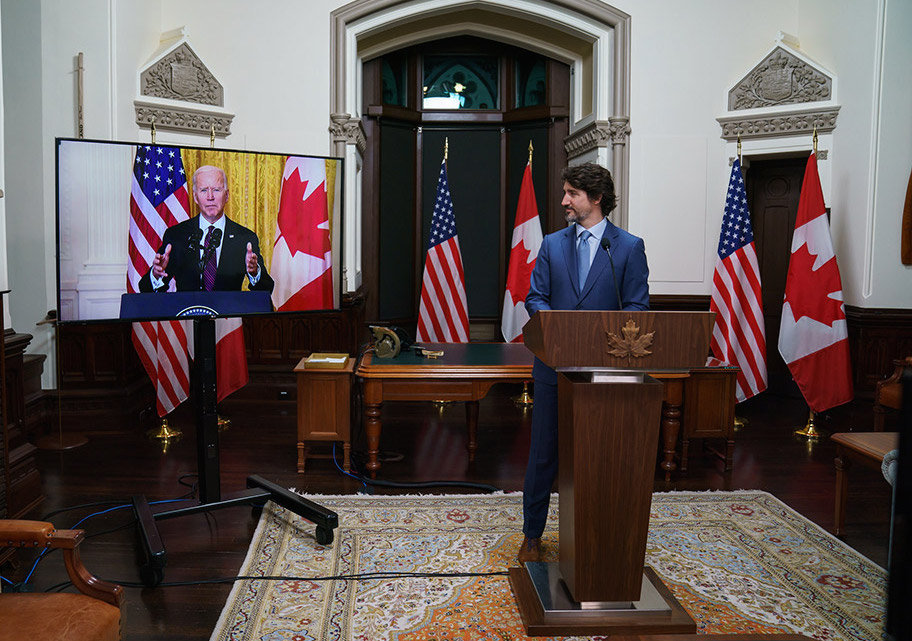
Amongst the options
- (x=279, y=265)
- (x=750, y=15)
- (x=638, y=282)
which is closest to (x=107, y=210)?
(x=279, y=265)

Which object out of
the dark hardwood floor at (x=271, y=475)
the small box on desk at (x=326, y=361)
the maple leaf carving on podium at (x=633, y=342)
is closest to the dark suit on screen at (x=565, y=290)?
the maple leaf carving on podium at (x=633, y=342)

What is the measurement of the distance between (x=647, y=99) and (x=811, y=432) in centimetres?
314

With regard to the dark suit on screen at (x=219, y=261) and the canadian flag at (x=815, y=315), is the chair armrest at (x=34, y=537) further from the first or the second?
the canadian flag at (x=815, y=315)

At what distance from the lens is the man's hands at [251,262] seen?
3.32 m

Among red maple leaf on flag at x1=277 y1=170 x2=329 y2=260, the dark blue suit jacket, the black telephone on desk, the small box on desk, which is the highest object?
red maple leaf on flag at x1=277 y1=170 x2=329 y2=260

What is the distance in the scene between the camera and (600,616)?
8.07 feet

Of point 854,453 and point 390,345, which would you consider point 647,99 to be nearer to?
point 390,345

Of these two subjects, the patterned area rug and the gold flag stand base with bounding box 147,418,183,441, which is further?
the gold flag stand base with bounding box 147,418,183,441

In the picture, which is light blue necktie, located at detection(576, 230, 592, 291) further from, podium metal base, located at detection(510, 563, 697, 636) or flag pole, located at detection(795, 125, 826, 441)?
flag pole, located at detection(795, 125, 826, 441)

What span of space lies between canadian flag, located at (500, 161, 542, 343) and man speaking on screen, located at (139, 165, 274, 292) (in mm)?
3543

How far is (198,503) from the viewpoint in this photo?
348cm

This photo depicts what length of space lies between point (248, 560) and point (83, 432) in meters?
2.73

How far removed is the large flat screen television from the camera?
297 cm

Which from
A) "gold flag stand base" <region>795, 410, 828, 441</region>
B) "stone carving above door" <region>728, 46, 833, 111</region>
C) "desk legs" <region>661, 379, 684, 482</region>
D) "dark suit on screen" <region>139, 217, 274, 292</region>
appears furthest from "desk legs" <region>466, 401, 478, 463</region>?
"stone carving above door" <region>728, 46, 833, 111</region>
